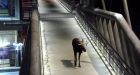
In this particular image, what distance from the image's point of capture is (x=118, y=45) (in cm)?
899

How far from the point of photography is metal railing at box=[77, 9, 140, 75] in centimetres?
724

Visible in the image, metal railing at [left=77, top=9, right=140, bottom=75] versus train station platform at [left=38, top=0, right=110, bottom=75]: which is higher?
metal railing at [left=77, top=9, right=140, bottom=75]

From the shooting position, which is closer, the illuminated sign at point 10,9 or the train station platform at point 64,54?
the train station platform at point 64,54

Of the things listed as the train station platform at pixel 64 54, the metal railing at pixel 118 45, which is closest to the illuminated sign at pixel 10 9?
the train station platform at pixel 64 54

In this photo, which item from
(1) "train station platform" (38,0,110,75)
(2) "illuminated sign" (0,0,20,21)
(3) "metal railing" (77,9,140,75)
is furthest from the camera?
(2) "illuminated sign" (0,0,20,21)

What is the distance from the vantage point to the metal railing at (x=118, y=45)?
23.8 feet

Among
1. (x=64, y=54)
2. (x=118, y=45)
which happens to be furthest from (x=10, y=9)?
(x=118, y=45)

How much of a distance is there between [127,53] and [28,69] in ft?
11.7

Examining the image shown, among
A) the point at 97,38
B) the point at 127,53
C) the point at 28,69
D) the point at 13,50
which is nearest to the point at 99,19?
the point at 97,38

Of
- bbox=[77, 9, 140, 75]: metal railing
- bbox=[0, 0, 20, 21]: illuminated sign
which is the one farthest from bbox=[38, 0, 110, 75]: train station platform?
bbox=[0, 0, 20, 21]: illuminated sign

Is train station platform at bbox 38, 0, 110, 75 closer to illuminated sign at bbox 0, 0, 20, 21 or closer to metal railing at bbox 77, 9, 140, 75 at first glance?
metal railing at bbox 77, 9, 140, 75

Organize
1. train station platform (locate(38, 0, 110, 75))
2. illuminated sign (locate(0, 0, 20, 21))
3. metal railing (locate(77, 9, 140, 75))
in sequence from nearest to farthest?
metal railing (locate(77, 9, 140, 75))
train station platform (locate(38, 0, 110, 75))
illuminated sign (locate(0, 0, 20, 21))

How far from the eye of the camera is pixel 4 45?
3853 cm

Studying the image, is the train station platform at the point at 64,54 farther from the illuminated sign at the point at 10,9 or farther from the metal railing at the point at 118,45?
the illuminated sign at the point at 10,9
